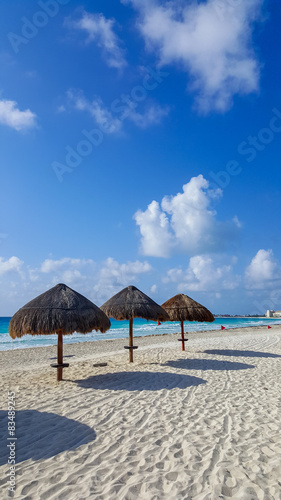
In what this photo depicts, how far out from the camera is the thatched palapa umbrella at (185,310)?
12141mm

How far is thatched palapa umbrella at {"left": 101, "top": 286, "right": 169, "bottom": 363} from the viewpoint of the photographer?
9.62 metres

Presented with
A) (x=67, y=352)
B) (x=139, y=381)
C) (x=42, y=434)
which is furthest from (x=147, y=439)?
(x=67, y=352)

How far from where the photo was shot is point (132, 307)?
9695 millimetres

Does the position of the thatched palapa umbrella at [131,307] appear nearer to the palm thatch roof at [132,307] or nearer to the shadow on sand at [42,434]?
the palm thatch roof at [132,307]

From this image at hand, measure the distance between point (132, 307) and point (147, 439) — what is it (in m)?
5.71

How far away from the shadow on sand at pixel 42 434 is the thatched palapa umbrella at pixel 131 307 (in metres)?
4.80

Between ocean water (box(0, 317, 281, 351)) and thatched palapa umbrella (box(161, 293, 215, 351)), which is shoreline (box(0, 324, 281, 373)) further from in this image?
ocean water (box(0, 317, 281, 351))

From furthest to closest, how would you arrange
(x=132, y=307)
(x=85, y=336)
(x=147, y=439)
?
(x=85, y=336) < (x=132, y=307) < (x=147, y=439)

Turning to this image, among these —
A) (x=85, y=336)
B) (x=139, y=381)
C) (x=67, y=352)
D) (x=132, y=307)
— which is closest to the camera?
(x=139, y=381)

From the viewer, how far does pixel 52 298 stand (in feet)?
24.9

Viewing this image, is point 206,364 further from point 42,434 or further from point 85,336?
point 85,336

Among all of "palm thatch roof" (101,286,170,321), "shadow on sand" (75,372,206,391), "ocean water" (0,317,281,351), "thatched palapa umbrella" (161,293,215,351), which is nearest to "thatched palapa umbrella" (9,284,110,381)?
"shadow on sand" (75,372,206,391)

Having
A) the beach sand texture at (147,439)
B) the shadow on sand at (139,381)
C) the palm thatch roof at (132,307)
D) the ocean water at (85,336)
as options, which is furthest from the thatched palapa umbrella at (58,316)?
the ocean water at (85,336)

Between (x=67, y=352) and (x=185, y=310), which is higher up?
(x=185, y=310)
